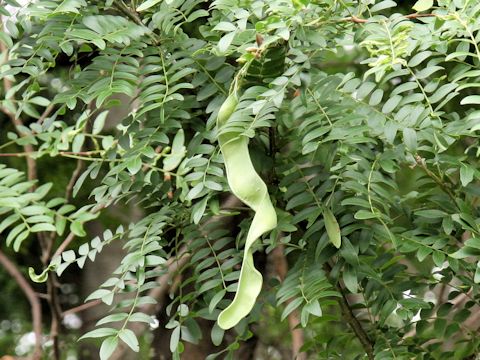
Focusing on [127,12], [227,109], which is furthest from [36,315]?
[227,109]

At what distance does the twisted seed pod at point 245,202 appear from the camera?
0.62m

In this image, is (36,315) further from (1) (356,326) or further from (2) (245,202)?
(2) (245,202)

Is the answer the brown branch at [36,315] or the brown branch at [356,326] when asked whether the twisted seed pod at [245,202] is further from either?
the brown branch at [36,315]

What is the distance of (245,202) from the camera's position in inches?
26.0

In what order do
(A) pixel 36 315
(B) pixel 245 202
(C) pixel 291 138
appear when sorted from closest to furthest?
(B) pixel 245 202 < (C) pixel 291 138 < (A) pixel 36 315

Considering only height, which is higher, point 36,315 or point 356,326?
point 356,326

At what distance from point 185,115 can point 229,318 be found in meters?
0.26

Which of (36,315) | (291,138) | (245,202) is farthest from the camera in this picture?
(36,315)

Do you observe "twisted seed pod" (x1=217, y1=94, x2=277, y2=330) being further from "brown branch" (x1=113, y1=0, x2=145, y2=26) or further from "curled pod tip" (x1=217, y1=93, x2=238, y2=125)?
"brown branch" (x1=113, y1=0, x2=145, y2=26)

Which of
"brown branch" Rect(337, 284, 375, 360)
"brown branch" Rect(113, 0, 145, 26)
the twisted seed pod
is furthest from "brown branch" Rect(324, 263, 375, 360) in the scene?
"brown branch" Rect(113, 0, 145, 26)

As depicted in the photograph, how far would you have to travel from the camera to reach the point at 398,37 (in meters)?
0.71

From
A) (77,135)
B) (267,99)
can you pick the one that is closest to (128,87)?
(267,99)

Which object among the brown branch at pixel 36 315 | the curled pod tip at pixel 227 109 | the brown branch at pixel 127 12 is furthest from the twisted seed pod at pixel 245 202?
the brown branch at pixel 36 315

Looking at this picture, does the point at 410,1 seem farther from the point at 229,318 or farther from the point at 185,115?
the point at 229,318
